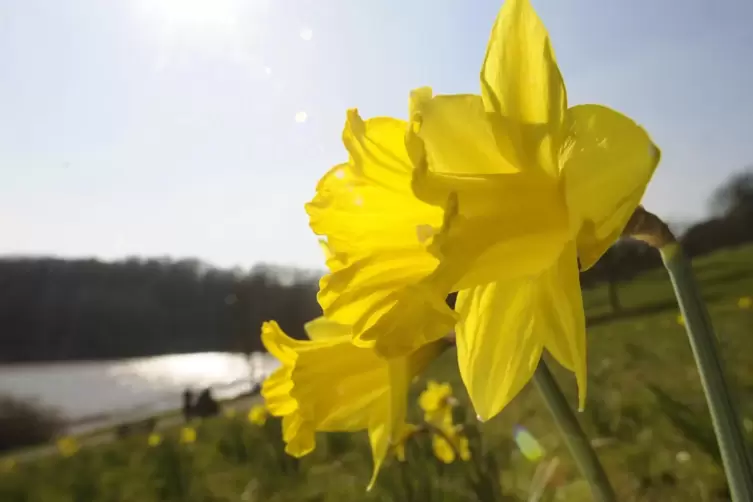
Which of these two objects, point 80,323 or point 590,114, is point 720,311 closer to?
point 590,114

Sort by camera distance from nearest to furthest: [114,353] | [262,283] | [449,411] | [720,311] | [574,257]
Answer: [574,257]
[449,411]
[720,311]
[262,283]
[114,353]

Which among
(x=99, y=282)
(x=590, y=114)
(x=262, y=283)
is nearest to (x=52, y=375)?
(x=99, y=282)

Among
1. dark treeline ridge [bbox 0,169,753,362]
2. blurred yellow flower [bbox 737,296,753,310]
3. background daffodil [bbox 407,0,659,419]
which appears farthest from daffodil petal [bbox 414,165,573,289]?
dark treeline ridge [bbox 0,169,753,362]

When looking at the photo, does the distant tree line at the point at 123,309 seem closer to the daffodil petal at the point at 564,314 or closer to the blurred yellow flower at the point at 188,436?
the blurred yellow flower at the point at 188,436

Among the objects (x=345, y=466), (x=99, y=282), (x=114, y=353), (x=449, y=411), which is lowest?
(x=345, y=466)

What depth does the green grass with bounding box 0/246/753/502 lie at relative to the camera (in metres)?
1.05

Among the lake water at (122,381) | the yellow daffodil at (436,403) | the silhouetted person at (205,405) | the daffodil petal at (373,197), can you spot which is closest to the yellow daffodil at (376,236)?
the daffodil petal at (373,197)

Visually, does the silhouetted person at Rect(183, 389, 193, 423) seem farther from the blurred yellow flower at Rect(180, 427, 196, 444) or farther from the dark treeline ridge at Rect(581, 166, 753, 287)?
the dark treeline ridge at Rect(581, 166, 753, 287)

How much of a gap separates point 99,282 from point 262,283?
0.59 metres

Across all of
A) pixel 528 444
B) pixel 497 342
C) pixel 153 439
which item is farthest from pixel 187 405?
pixel 497 342

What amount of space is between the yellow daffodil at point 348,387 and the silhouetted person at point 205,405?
192 centimetres

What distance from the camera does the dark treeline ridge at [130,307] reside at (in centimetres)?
196

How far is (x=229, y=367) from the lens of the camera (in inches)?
84.0

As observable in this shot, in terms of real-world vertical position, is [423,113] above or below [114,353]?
above
